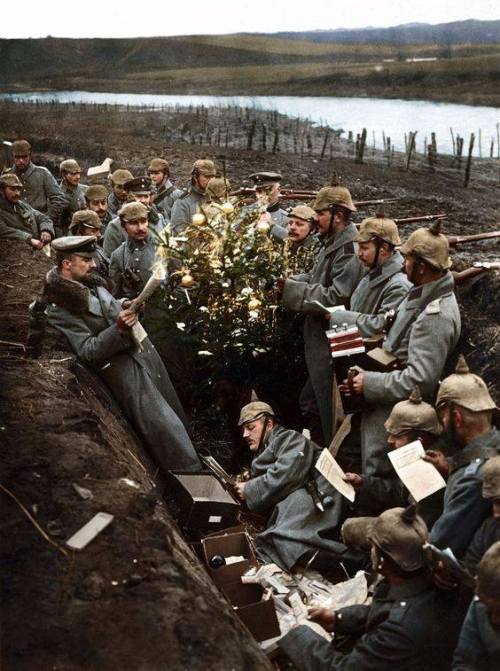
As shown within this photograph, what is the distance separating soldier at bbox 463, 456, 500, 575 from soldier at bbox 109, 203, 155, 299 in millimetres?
4960

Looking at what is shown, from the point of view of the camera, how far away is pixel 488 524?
334 centimetres

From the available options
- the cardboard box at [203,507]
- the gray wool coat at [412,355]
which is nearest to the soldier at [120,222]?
the cardboard box at [203,507]

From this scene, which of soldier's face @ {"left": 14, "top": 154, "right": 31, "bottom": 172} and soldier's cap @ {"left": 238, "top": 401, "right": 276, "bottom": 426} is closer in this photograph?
soldier's cap @ {"left": 238, "top": 401, "right": 276, "bottom": 426}

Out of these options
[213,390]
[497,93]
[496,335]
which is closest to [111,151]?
[497,93]

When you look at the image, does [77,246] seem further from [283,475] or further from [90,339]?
[283,475]

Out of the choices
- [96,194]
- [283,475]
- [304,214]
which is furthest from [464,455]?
[96,194]

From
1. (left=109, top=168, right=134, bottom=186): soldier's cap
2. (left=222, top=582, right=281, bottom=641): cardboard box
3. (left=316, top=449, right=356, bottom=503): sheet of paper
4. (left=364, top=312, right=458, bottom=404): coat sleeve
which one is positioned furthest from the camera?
(left=109, top=168, right=134, bottom=186): soldier's cap

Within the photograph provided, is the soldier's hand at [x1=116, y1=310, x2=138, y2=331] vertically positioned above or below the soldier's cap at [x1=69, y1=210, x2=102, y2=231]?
below

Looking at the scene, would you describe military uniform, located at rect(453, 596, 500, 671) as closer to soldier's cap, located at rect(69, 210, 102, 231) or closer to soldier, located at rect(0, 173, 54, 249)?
soldier's cap, located at rect(69, 210, 102, 231)

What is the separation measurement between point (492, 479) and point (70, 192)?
9.11 m

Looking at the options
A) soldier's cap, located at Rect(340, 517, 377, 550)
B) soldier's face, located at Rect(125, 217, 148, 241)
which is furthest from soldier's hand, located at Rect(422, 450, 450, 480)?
soldier's face, located at Rect(125, 217, 148, 241)

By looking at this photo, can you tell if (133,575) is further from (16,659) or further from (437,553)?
(437,553)

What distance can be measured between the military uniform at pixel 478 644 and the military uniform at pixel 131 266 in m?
5.33

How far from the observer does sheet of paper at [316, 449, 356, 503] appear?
458 cm
